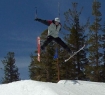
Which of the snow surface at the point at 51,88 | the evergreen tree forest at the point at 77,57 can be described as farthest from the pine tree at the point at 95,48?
the snow surface at the point at 51,88

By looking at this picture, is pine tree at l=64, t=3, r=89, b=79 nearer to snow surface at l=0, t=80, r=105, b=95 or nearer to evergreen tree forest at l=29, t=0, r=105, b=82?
evergreen tree forest at l=29, t=0, r=105, b=82

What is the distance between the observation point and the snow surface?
1117 centimetres

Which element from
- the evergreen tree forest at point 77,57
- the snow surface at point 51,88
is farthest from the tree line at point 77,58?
the snow surface at point 51,88

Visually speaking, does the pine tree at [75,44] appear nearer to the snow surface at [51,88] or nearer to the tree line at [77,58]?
the tree line at [77,58]

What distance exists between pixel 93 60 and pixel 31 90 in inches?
822

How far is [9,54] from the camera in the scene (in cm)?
4309

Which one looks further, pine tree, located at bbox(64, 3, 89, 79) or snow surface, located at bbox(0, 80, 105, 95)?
pine tree, located at bbox(64, 3, 89, 79)

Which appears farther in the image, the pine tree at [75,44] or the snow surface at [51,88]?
the pine tree at [75,44]

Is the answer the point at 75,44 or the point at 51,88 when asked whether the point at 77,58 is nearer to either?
the point at 75,44

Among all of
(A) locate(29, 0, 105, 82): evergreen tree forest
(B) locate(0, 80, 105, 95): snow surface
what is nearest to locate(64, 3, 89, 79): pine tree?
(A) locate(29, 0, 105, 82): evergreen tree forest

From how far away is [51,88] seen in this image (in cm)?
1134

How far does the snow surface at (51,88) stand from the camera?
11.2m

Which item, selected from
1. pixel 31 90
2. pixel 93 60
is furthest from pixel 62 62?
pixel 31 90

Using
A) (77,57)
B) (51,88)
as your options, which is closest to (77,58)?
(77,57)
